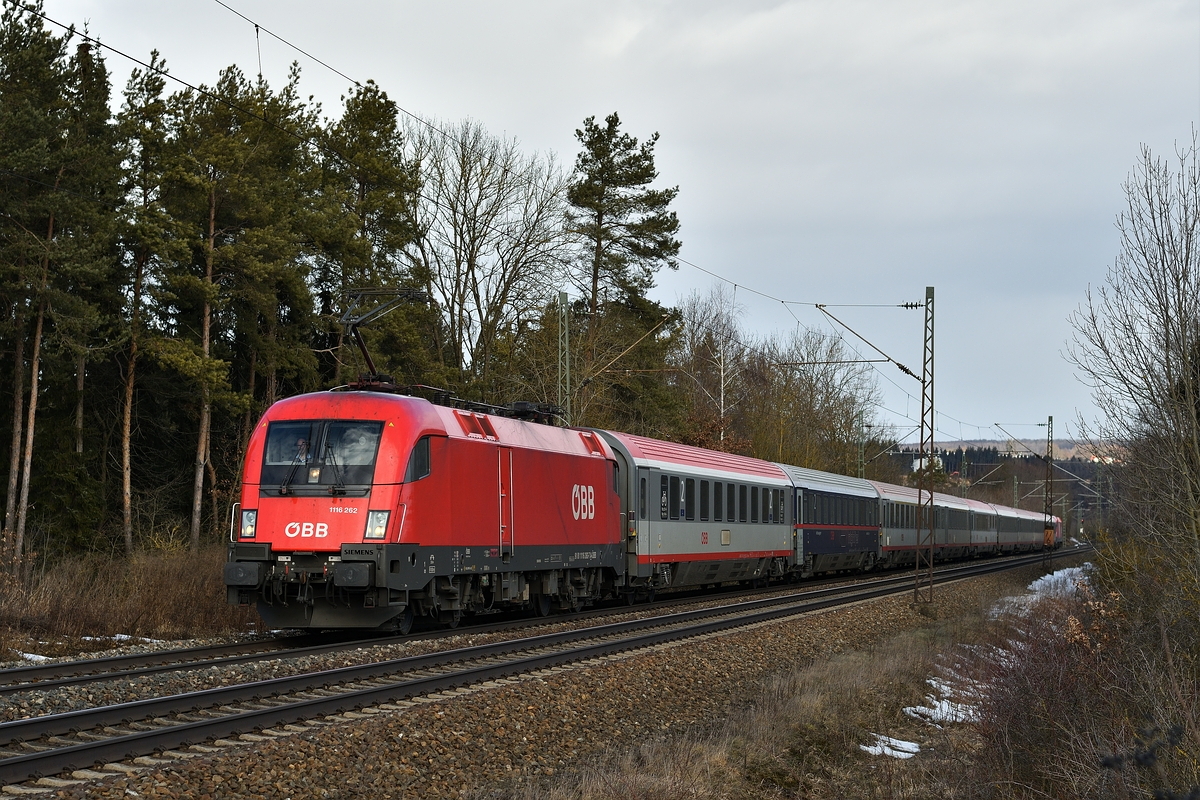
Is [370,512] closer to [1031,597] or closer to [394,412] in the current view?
[394,412]

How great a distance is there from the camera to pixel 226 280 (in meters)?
33.2

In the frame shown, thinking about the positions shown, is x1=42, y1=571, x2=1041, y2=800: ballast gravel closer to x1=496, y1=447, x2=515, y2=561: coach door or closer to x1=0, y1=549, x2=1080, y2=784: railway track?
x1=0, y1=549, x2=1080, y2=784: railway track

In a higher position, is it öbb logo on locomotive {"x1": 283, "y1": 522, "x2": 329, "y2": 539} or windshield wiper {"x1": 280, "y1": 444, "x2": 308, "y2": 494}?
windshield wiper {"x1": 280, "y1": 444, "x2": 308, "y2": 494}

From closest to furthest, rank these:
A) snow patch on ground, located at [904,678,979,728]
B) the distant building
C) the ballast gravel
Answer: the ballast gravel → snow patch on ground, located at [904,678,979,728] → the distant building

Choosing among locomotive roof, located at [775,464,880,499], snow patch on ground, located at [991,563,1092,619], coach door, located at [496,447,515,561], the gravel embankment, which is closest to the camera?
the gravel embankment

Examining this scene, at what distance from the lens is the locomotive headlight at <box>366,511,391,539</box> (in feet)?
46.0

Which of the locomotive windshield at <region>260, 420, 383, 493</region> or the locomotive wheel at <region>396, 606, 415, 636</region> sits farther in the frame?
the locomotive wheel at <region>396, 606, 415, 636</region>

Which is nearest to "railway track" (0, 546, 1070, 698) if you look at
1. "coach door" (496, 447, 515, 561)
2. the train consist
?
the train consist

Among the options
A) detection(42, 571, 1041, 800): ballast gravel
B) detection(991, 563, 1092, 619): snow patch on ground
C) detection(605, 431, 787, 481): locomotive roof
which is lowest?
detection(991, 563, 1092, 619): snow patch on ground

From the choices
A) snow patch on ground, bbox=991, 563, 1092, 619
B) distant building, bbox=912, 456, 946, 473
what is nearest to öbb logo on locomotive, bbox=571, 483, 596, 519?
distant building, bbox=912, 456, 946, 473

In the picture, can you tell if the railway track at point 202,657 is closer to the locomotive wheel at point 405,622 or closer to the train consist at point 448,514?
the locomotive wheel at point 405,622

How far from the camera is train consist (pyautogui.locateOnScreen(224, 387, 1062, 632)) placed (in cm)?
1418

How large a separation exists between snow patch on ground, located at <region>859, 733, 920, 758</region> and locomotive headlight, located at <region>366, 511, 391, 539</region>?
6249 millimetres

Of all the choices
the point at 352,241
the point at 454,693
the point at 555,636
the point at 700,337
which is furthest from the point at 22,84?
the point at 700,337
